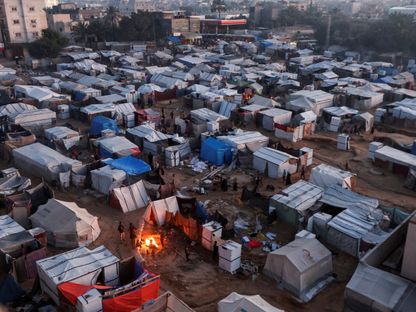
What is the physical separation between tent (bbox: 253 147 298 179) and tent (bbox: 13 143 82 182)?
796cm

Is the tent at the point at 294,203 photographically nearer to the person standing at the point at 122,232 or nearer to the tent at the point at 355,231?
the tent at the point at 355,231

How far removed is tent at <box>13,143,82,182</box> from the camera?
17672mm

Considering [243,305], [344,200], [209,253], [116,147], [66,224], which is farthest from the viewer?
[116,147]

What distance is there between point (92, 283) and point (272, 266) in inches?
197

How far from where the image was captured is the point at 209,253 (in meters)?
13.1

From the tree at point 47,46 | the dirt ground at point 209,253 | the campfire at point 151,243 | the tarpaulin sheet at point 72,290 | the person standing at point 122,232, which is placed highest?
the tree at point 47,46

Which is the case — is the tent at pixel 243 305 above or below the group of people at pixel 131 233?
above

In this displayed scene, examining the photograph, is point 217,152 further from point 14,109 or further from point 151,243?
point 14,109

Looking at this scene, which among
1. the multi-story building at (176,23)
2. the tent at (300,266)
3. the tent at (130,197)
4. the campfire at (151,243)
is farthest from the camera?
the multi-story building at (176,23)

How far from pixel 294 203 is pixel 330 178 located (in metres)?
2.97

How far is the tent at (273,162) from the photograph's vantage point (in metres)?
18.5

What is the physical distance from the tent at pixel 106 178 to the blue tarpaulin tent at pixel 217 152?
189 inches

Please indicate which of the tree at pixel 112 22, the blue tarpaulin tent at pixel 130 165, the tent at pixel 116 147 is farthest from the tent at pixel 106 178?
the tree at pixel 112 22

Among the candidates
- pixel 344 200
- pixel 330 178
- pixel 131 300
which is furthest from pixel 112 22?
pixel 131 300
